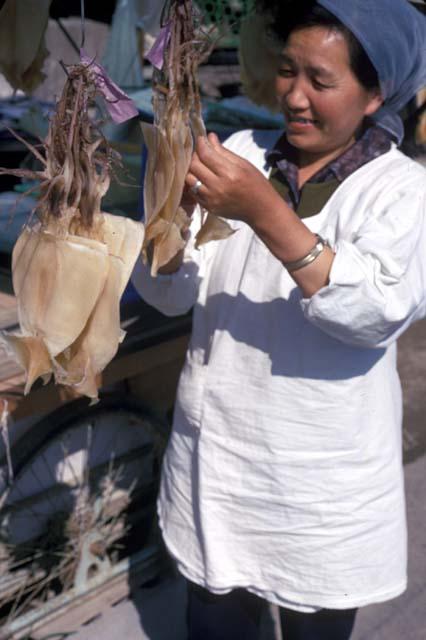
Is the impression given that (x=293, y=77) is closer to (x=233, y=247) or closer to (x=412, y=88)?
(x=412, y=88)

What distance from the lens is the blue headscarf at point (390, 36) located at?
50.6 inches

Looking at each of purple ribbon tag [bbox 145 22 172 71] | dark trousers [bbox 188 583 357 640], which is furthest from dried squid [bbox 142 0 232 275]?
dark trousers [bbox 188 583 357 640]

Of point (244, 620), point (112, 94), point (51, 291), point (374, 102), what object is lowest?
point (244, 620)

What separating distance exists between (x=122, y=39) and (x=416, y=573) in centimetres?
269

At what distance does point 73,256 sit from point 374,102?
775 mm

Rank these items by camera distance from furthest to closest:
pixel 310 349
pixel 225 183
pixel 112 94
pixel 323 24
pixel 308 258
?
1. pixel 310 349
2. pixel 323 24
3. pixel 308 258
4. pixel 225 183
5. pixel 112 94

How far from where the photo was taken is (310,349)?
1.43 meters

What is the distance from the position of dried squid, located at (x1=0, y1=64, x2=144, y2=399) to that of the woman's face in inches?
19.6

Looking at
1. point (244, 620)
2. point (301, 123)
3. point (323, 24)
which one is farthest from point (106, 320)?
point (244, 620)

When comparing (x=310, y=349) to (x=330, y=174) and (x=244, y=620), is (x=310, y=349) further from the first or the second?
(x=244, y=620)

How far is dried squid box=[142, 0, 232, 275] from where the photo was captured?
38.6 inches

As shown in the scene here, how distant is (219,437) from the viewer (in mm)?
1549

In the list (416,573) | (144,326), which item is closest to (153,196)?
(144,326)

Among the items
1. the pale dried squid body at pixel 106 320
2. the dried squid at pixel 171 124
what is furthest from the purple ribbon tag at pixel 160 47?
the pale dried squid body at pixel 106 320
